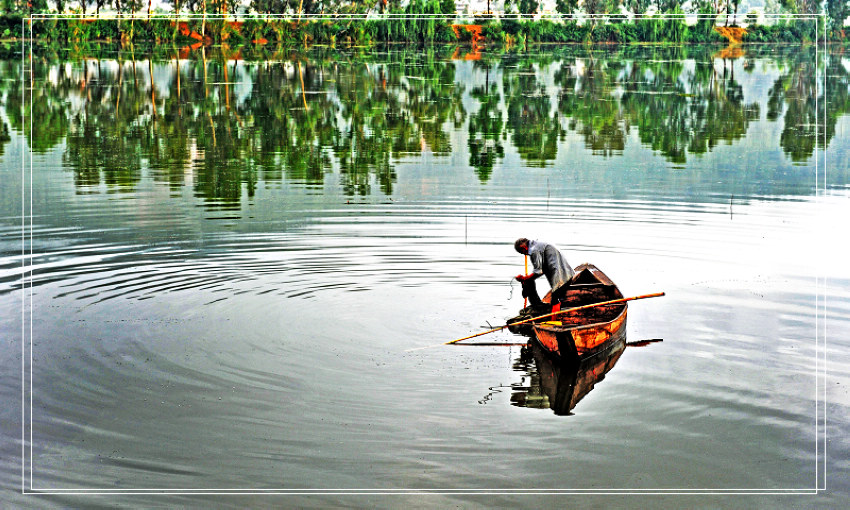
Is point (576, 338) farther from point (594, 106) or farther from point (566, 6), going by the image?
point (566, 6)

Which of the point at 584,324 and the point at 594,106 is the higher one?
the point at 594,106

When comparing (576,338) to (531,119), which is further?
(531,119)

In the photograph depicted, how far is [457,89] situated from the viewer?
4012 cm

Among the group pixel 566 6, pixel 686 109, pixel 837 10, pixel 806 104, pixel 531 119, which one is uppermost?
pixel 566 6

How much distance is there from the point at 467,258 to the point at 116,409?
24.0 ft

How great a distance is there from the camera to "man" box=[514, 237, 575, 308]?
1265cm

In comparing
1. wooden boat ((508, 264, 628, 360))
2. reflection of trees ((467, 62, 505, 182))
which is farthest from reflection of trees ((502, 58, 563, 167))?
wooden boat ((508, 264, 628, 360))

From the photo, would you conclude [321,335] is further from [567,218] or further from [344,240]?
[567,218]

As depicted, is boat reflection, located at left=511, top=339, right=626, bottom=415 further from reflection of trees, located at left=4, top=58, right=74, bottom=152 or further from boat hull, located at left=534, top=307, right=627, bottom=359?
reflection of trees, located at left=4, top=58, right=74, bottom=152

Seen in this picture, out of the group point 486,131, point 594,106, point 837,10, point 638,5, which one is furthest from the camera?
point 638,5

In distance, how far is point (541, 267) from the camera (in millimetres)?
12727

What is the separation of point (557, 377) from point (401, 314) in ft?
8.89

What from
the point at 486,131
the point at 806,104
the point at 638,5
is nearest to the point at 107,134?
the point at 486,131

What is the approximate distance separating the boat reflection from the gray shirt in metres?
1.26
